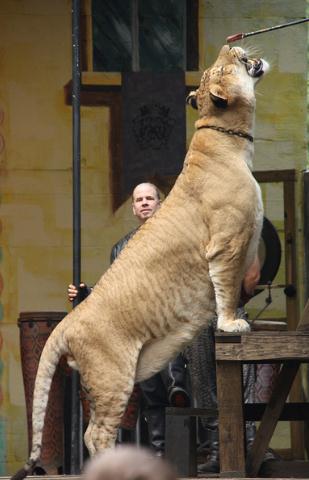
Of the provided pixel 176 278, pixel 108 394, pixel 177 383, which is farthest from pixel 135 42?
pixel 108 394

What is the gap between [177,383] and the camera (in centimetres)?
700

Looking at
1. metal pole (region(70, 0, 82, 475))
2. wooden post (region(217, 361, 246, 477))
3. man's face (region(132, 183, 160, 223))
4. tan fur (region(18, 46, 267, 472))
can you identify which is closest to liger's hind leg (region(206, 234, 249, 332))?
tan fur (region(18, 46, 267, 472))

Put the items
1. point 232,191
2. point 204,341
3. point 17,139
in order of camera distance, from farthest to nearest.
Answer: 1. point 17,139
2. point 204,341
3. point 232,191

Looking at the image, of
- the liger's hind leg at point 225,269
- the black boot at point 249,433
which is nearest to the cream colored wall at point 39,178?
the black boot at point 249,433

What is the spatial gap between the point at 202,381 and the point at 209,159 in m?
1.55

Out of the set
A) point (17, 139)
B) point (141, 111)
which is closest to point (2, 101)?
point (17, 139)

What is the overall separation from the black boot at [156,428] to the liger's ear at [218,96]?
Answer: 216cm

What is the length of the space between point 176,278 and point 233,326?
361 millimetres

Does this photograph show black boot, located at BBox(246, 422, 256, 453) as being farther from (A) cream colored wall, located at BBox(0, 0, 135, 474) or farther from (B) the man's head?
(B) the man's head

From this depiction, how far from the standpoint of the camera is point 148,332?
5.60m

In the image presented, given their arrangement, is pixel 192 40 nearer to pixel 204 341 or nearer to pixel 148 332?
pixel 204 341

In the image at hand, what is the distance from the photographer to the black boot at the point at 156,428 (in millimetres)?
7059

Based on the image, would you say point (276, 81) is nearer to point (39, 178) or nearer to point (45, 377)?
point (39, 178)

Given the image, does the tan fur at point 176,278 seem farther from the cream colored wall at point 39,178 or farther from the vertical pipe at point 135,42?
the vertical pipe at point 135,42
